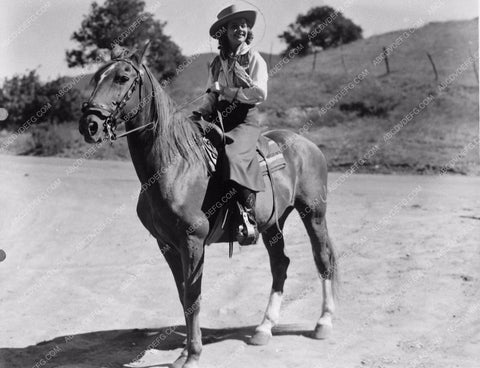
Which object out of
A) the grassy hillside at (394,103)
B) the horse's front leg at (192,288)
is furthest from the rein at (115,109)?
the grassy hillside at (394,103)

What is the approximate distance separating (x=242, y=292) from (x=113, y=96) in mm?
3767

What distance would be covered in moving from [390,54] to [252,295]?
115 feet

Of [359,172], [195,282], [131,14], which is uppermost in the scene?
[131,14]

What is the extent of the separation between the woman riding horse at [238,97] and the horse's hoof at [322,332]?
4.72 ft

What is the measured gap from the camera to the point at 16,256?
992 centimetres

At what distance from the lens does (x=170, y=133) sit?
17.4 feet

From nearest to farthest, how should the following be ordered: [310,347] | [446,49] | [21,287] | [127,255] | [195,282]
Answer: [195,282], [310,347], [21,287], [127,255], [446,49]

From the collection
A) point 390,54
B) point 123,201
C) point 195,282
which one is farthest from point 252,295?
point 390,54

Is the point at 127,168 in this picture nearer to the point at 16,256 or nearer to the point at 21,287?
the point at 16,256

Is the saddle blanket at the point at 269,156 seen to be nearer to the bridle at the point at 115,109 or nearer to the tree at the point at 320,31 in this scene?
the bridle at the point at 115,109

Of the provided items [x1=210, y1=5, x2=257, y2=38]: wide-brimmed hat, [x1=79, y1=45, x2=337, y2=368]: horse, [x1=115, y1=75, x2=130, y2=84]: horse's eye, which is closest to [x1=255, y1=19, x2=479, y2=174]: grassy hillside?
[x1=210, y1=5, x2=257, y2=38]: wide-brimmed hat

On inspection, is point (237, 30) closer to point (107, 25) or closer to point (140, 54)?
point (140, 54)

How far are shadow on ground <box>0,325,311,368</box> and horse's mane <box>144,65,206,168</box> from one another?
6.36ft

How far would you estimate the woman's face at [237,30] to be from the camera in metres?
5.62
